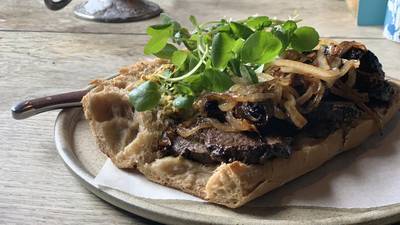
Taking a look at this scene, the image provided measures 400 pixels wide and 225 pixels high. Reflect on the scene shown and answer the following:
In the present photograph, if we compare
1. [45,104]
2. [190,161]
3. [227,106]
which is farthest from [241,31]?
[45,104]

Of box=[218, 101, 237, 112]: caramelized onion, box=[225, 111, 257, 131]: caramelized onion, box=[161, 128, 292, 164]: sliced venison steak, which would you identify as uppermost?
box=[218, 101, 237, 112]: caramelized onion

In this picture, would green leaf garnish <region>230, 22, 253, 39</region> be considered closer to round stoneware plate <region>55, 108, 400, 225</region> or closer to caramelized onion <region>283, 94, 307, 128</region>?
caramelized onion <region>283, 94, 307, 128</region>

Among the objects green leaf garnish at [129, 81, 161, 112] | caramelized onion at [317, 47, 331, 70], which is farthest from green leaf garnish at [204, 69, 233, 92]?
caramelized onion at [317, 47, 331, 70]

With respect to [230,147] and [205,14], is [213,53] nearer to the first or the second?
[230,147]

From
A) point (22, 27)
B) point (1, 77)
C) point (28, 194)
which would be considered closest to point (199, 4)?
point (22, 27)

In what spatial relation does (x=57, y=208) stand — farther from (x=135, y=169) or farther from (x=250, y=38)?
(x=250, y=38)
